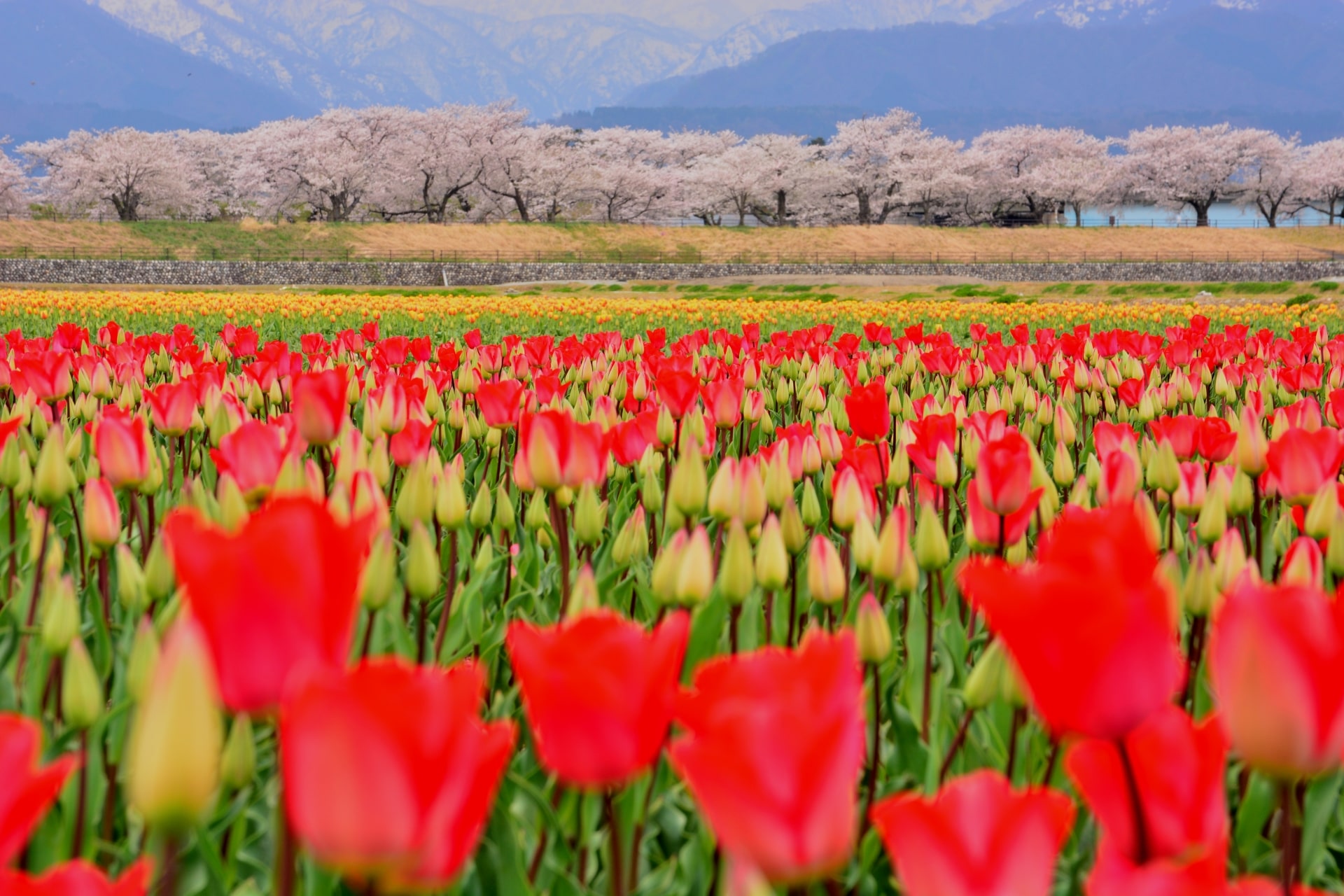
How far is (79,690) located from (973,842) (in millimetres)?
1351

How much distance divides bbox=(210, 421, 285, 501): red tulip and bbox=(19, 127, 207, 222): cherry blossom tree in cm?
7936

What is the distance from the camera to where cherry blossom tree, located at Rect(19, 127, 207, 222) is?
233 ft

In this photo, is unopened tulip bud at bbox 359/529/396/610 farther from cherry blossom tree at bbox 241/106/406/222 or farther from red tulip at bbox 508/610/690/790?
cherry blossom tree at bbox 241/106/406/222

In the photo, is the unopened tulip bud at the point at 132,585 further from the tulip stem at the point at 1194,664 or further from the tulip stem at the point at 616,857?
the tulip stem at the point at 1194,664

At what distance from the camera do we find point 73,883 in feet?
2.73

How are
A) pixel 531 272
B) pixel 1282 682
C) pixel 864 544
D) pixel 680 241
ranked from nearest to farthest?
pixel 1282 682, pixel 864 544, pixel 531 272, pixel 680 241

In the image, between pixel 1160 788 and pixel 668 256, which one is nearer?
pixel 1160 788

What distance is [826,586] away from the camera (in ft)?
6.82

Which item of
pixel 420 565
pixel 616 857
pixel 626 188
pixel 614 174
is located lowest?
pixel 616 857

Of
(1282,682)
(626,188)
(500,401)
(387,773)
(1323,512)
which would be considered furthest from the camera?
(626,188)

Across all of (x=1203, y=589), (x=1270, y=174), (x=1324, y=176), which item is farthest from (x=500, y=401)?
(x=1324, y=176)

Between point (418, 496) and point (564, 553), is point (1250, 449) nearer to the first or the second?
point (564, 553)

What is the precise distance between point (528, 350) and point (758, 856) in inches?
219

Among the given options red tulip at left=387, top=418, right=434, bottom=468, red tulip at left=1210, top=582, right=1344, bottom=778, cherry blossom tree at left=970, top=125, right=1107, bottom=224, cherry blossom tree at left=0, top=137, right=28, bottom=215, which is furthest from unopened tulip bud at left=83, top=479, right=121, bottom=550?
cherry blossom tree at left=970, top=125, right=1107, bottom=224
